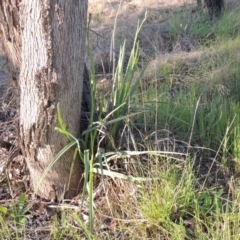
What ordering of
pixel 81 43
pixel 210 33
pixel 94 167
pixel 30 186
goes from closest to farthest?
pixel 81 43
pixel 94 167
pixel 30 186
pixel 210 33

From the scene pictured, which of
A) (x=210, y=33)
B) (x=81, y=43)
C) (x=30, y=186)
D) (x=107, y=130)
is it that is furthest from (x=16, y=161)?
(x=210, y=33)

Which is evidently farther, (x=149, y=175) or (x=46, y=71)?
(x=149, y=175)

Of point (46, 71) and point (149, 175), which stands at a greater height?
point (46, 71)

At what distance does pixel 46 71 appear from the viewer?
87.0 inches

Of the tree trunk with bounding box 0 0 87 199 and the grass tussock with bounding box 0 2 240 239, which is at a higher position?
the tree trunk with bounding box 0 0 87 199

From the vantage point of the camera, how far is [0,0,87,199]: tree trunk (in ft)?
7.04

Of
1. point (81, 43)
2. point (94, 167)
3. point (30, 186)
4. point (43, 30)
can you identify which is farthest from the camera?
point (30, 186)

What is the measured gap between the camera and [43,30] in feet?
7.02

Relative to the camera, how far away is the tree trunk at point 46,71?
2.15 meters

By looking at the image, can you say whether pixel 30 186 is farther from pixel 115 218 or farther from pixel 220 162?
pixel 220 162

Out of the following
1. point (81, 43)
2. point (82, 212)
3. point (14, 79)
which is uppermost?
point (81, 43)

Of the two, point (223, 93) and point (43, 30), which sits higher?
point (43, 30)

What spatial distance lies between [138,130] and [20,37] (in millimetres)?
775

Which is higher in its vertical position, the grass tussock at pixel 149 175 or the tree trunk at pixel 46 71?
the tree trunk at pixel 46 71
